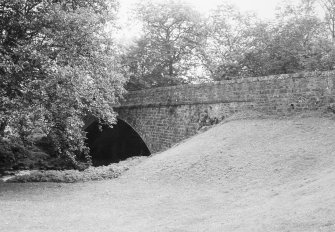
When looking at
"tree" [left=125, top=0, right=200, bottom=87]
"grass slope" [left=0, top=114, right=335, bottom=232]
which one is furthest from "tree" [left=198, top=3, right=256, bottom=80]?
"grass slope" [left=0, top=114, right=335, bottom=232]

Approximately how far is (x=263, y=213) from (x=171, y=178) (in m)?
5.14

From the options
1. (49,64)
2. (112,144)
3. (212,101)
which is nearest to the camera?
(49,64)

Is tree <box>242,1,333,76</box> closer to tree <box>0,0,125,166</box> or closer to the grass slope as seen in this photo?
the grass slope

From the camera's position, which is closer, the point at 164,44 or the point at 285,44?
the point at 285,44

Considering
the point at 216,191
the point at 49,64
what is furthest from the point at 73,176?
the point at 216,191

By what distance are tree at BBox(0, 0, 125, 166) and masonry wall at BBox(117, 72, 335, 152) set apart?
558 centimetres

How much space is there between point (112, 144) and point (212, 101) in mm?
13453

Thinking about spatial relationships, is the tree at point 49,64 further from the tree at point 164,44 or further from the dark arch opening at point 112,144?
the tree at point 164,44

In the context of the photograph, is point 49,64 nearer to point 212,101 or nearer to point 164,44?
point 212,101

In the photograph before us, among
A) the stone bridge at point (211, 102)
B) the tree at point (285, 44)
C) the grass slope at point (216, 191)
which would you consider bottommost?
the grass slope at point (216, 191)

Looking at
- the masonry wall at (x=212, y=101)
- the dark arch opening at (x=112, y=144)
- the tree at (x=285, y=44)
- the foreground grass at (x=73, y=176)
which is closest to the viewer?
the foreground grass at (x=73, y=176)

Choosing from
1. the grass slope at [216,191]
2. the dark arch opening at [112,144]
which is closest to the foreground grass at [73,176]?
the grass slope at [216,191]

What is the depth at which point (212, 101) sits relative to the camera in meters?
17.6

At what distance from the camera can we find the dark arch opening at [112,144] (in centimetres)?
2738
